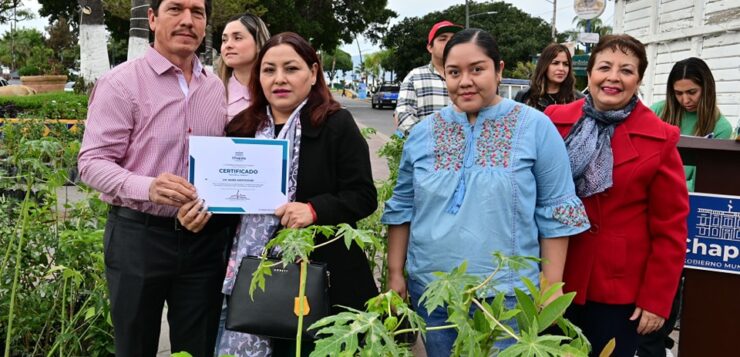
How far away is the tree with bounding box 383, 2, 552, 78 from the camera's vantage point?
5212 centimetres

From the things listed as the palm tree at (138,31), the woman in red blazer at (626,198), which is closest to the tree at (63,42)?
the palm tree at (138,31)

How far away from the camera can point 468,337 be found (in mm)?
1336

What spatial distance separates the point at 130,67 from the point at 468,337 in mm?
1678

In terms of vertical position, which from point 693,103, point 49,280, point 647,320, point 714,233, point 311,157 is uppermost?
point 693,103

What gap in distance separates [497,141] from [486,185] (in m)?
0.16

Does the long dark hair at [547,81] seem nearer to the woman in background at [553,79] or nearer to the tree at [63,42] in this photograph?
the woman in background at [553,79]

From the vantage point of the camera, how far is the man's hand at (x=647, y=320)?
2.43 meters

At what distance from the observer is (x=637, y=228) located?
2.42 m

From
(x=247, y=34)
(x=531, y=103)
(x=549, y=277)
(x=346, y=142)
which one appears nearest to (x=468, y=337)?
(x=549, y=277)

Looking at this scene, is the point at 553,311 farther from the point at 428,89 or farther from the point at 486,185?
the point at 428,89

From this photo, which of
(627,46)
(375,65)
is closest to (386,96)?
(627,46)

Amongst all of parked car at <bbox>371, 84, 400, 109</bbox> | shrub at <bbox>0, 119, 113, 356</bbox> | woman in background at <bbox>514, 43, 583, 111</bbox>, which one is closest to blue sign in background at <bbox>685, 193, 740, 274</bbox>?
woman in background at <bbox>514, 43, 583, 111</bbox>

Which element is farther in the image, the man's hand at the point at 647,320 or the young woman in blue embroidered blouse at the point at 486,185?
the man's hand at the point at 647,320

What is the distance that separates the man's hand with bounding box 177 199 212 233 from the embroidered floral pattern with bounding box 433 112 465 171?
2.65 ft
